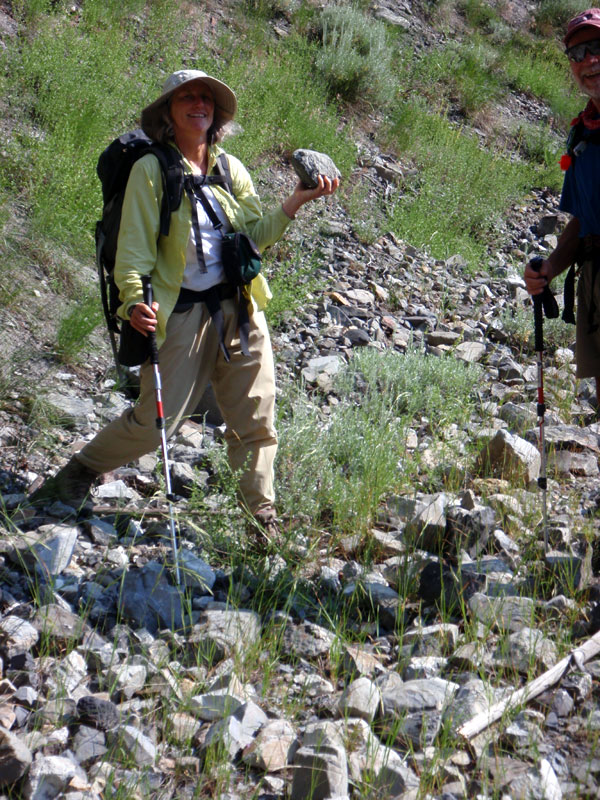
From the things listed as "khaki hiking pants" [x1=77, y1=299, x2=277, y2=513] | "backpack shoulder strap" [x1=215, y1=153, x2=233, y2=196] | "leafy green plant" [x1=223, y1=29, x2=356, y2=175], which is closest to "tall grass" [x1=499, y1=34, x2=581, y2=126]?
"leafy green plant" [x1=223, y1=29, x2=356, y2=175]

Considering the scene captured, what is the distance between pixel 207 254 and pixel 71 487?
152 cm

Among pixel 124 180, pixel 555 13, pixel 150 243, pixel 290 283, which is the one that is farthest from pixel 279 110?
pixel 555 13

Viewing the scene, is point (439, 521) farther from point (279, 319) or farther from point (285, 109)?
point (285, 109)

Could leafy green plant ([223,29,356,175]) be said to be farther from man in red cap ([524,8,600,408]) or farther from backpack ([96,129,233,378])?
man in red cap ([524,8,600,408])

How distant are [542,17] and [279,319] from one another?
15.2 metres

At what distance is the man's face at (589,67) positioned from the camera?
4629mm

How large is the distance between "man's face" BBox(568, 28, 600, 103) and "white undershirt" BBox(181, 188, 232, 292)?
1.96 meters

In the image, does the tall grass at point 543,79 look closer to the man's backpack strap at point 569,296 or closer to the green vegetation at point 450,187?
the green vegetation at point 450,187

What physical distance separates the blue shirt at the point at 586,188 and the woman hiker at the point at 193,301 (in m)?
1.31

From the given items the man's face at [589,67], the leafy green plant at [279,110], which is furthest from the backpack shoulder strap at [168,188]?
the leafy green plant at [279,110]

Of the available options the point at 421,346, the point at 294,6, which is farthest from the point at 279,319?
the point at 294,6

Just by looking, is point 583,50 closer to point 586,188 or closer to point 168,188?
point 586,188

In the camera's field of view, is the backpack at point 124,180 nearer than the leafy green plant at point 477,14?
Yes

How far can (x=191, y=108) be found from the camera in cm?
462
